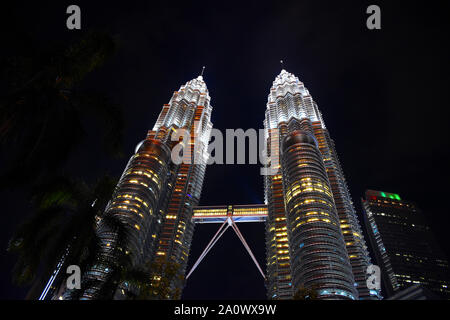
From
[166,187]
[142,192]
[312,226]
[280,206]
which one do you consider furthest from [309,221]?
[166,187]

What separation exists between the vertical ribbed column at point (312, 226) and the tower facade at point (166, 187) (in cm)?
4214

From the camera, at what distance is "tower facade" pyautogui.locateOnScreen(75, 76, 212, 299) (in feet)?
365

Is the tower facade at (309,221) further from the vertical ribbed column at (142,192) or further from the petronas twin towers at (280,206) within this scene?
the vertical ribbed column at (142,192)

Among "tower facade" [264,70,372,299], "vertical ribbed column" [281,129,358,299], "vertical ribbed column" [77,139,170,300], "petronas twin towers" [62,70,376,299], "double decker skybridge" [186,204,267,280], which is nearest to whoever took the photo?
"vertical ribbed column" [281,129,358,299]

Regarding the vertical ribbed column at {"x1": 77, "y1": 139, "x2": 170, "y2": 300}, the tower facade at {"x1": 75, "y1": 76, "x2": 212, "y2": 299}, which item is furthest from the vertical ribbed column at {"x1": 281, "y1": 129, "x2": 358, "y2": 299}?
the vertical ribbed column at {"x1": 77, "y1": 139, "x2": 170, "y2": 300}

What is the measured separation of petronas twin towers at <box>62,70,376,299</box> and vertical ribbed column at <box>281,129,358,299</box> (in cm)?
32

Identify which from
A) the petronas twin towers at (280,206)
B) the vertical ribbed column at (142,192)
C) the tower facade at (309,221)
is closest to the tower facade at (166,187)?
the vertical ribbed column at (142,192)

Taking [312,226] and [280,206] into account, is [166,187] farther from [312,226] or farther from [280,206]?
[312,226]

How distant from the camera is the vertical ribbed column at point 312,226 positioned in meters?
89.4

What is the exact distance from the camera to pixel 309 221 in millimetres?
104812

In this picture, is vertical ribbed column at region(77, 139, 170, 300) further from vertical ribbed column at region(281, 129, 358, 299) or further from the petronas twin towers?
vertical ribbed column at region(281, 129, 358, 299)

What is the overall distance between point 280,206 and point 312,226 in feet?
149
